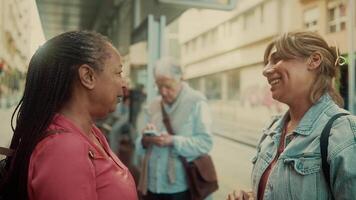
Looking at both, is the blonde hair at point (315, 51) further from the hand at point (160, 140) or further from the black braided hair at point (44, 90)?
the hand at point (160, 140)

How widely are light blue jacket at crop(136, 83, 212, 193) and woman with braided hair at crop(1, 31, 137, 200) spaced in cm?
145

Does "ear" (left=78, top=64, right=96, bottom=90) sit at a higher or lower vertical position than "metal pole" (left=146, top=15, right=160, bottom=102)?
lower

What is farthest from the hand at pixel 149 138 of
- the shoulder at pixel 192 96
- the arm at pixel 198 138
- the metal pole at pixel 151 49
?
the metal pole at pixel 151 49

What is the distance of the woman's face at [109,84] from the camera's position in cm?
119

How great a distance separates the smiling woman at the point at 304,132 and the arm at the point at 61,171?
75 cm

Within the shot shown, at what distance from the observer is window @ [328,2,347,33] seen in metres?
3.15

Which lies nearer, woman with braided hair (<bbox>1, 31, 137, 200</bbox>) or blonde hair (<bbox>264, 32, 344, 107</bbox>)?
woman with braided hair (<bbox>1, 31, 137, 200</bbox>)

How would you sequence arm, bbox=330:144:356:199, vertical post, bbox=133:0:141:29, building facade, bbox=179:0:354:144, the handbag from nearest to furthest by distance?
arm, bbox=330:144:356:199, the handbag, building facade, bbox=179:0:354:144, vertical post, bbox=133:0:141:29

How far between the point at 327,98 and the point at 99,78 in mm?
887

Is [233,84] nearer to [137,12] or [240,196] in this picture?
[137,12]

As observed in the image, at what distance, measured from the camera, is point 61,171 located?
39.3 inches

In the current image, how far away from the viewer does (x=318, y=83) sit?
5.25 ft

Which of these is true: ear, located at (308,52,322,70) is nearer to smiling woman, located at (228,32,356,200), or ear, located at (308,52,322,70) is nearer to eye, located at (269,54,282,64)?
smiling woman, located at (228,32,356,200)

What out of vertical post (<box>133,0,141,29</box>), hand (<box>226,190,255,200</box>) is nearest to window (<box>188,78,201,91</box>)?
vertical post (<box>133,0,141,29</box>)
